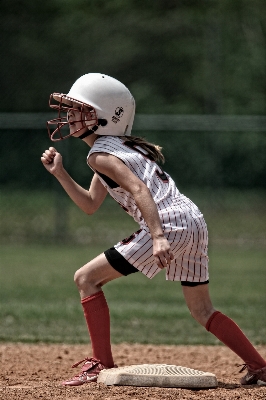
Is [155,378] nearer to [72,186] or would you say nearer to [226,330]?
[226,330]

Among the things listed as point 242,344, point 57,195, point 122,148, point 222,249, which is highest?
point 122,148

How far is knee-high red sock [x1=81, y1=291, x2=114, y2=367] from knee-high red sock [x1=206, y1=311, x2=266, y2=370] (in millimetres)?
560

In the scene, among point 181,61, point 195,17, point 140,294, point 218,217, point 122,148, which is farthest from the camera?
point 195,17

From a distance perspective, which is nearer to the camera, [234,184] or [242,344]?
[242,344]

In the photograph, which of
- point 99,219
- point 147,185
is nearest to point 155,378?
point 147,185

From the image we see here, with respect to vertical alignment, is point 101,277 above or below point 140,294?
above

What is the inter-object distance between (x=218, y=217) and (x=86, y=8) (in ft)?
28.0

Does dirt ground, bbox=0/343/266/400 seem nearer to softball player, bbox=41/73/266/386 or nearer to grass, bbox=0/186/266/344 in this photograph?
softball player, bbox=41/73/266/386

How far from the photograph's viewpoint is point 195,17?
18.6 meters

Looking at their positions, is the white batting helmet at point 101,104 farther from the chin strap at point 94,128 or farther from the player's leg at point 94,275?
Answer: the player's leg at point 94,275

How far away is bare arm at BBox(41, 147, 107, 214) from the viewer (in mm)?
4430

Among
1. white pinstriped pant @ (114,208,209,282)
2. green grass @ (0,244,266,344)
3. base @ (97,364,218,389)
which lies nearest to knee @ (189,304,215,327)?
white pinstriped pant @ (114,208,209,282)

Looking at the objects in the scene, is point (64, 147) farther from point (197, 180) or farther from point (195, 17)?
point (195, 17)

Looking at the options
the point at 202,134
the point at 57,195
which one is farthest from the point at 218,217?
the point at 57,195
